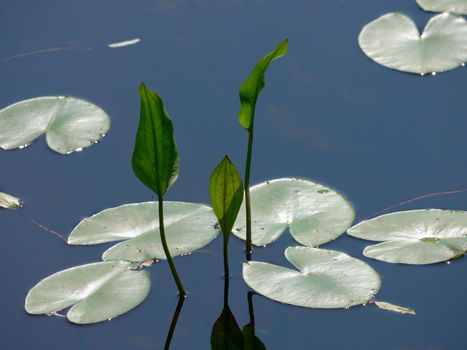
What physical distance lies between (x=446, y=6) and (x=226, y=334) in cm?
134

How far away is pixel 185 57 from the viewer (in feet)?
7.79

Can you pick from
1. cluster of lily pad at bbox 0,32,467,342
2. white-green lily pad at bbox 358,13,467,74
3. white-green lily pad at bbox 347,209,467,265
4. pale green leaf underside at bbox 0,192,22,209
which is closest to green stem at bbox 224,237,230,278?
cluster of lily pad at bbox 0,32,467,342

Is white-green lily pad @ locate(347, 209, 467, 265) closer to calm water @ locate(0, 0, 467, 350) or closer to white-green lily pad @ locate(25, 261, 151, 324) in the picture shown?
calm water @ locate(0, 0, 467, 350)

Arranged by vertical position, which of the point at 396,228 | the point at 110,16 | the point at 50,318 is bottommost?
the point at 50,318

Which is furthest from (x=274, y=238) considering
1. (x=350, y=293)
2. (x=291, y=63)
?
(x=291, y=63)

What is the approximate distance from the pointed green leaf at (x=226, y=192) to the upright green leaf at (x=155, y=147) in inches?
3.0

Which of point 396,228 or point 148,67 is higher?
point 148,67

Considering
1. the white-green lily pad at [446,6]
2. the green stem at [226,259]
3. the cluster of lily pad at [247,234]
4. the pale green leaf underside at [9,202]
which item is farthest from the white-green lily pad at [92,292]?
the white-green lily pad at [446,6]

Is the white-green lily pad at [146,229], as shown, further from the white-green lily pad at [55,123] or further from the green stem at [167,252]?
the white-green lily pad at [55,123]

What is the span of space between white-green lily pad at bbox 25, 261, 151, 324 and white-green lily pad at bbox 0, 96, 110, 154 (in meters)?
0.47

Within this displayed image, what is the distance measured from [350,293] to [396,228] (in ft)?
0.73

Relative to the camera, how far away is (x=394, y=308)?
1.61 m

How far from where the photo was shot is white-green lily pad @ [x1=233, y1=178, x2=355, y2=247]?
1771 mm

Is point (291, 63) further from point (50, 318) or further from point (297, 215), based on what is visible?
point (50, 318)
